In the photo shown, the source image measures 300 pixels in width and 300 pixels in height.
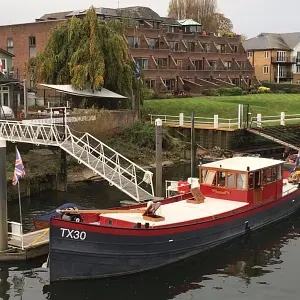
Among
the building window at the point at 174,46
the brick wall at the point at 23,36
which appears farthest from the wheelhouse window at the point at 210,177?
the building window at the point at 174,46

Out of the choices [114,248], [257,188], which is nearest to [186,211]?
[257,188]

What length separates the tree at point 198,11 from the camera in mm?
109562

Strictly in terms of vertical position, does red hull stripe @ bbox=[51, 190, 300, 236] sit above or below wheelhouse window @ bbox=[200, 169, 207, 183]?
below

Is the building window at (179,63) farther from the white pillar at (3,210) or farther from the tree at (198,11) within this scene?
the white pillar at (3,210)

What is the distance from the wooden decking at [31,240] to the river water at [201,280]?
624 millimetres

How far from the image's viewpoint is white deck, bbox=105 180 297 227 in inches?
863

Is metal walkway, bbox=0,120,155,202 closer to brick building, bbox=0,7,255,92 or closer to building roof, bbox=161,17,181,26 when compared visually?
brick building, bbox=0,7,255,92

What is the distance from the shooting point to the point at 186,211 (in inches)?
936

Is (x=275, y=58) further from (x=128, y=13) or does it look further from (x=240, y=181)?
(x=240, y=181)

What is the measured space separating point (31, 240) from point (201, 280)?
677 centimetres

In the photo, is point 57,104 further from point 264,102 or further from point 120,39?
point 264,102

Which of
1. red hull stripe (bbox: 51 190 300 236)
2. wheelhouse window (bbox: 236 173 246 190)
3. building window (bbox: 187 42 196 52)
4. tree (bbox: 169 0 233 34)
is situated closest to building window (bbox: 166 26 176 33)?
building window (bbox: 187 42 196 52)

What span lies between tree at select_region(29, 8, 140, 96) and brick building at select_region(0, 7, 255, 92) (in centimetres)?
1434

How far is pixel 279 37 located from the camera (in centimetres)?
10362
